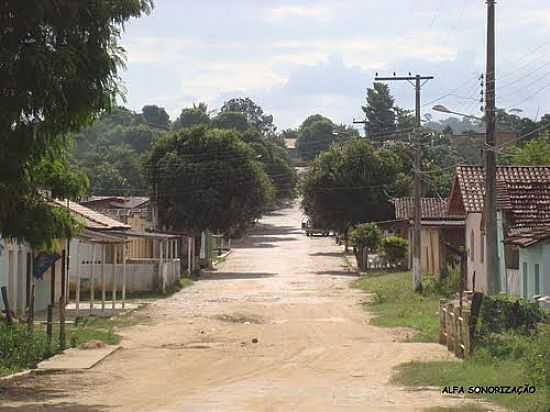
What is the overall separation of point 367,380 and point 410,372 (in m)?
1.12

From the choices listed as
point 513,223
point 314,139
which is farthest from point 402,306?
point 314,139

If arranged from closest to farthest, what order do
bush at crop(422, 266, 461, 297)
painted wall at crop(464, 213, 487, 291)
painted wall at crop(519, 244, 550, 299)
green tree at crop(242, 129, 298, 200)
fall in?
painted wall at crop(519, 244, 550, 299) → painted wall at crop(464, 213, 487, 291) → bush at crop(422, 266, 461, 297) → green tree at crop(242, 129, 298, 200)

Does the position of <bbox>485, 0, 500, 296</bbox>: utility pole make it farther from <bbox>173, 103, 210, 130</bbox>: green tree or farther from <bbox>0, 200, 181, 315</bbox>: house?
<bbox>173, 103, 210, 130</bbox>: green tree

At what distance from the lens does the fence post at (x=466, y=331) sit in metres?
20.7

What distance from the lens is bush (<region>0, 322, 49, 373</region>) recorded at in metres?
20.4

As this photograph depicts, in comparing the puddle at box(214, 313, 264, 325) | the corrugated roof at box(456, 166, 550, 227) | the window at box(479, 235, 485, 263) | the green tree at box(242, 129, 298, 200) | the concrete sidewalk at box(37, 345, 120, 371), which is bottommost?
the puddle at box(214, 313, 264, 325)

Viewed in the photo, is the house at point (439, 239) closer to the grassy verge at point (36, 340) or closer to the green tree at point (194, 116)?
the grassy verge at point (36, 340)

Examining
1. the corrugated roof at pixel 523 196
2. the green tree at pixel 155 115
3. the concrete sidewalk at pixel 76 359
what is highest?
the green tree at pixel 155 115

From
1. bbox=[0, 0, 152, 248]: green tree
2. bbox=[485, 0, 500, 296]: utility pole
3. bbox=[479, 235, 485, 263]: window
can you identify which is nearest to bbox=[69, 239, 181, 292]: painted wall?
bbox=[479, 235, 485, 263]: window

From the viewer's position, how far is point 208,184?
67.7m

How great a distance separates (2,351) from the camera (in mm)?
20625

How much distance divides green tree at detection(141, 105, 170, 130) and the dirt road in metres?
137

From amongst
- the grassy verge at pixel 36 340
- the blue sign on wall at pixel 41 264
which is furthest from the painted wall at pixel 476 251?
the blue sign on wall at pixel 41 264

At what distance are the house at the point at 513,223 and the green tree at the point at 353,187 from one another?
34.1m
